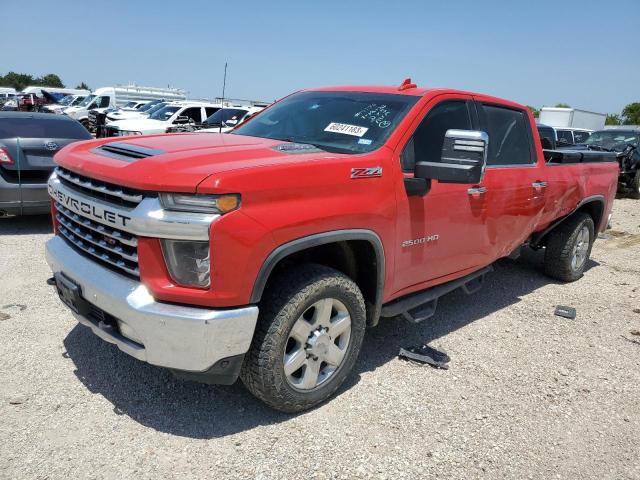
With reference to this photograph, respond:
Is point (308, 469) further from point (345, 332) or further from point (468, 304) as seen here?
point (468, 304)

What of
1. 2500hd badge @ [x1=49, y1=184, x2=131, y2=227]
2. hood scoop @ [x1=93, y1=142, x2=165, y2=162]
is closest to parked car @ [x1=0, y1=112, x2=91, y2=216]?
2500hd badge @ [x1=49, y1=184, x2=131, y2=227]

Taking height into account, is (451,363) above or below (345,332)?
below

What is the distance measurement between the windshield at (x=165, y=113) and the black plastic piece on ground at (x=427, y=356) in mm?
13108

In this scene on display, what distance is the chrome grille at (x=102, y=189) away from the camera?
2514mm

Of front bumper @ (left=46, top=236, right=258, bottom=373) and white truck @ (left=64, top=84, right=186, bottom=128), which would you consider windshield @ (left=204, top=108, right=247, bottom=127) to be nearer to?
front bumper @ (left=46, top=236, right=258, bottom=373)

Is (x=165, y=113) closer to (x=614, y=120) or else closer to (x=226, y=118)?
(x=226, y=118)

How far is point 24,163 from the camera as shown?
21.1ft

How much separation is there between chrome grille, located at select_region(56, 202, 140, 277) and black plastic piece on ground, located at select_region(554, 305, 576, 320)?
3965mm

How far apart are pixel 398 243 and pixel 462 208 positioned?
30.1 inches

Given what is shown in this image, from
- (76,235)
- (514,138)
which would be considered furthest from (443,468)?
(514,138)

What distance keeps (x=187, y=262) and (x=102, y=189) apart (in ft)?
2.18

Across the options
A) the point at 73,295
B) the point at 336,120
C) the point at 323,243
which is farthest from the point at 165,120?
the point at 323,243

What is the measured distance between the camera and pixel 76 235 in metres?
3.06

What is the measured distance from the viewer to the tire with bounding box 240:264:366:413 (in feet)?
8.90
